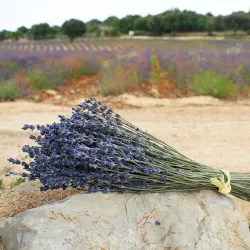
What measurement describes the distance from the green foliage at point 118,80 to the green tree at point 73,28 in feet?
52.0

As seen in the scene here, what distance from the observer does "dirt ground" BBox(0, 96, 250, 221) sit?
16.2 feet

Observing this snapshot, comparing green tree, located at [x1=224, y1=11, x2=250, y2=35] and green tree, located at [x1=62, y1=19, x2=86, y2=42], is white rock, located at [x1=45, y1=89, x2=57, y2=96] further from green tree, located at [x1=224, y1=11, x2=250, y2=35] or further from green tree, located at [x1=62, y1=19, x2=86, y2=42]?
green tree, located at [x1=224, y1=11, x2=250, y2=35]

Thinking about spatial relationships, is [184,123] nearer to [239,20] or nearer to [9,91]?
[9,91]

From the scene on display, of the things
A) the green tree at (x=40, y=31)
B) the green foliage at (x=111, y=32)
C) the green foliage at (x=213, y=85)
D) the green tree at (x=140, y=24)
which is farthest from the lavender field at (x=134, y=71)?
the green tree at (x=140, y=24)

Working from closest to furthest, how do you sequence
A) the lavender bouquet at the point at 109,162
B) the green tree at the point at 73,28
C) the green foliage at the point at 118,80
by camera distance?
the lavender bouquet at the point at 109,162
the green foliage at the point at 118,80
the green tree at the point at 73,28

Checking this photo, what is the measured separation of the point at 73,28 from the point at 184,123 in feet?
65.5

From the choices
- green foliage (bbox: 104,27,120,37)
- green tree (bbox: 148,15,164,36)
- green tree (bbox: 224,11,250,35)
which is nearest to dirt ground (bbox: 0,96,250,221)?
green tree (bbox: 224,11,250,35)

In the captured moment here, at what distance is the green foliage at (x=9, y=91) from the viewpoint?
27.9 feet

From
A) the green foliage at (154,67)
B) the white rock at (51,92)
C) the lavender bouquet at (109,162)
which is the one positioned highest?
the lavender bouquet at (109,162)

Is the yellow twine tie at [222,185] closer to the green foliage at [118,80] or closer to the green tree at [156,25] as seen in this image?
the green foliage at [118,80]

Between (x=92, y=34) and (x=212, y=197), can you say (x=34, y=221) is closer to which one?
(x=212, y=197)

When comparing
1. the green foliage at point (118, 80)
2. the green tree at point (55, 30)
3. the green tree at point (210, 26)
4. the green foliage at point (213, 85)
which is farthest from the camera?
the green tree at point (55, 30)

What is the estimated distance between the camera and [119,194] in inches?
91.0

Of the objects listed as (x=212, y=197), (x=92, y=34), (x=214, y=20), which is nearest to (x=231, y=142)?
(x=212, y=197)
